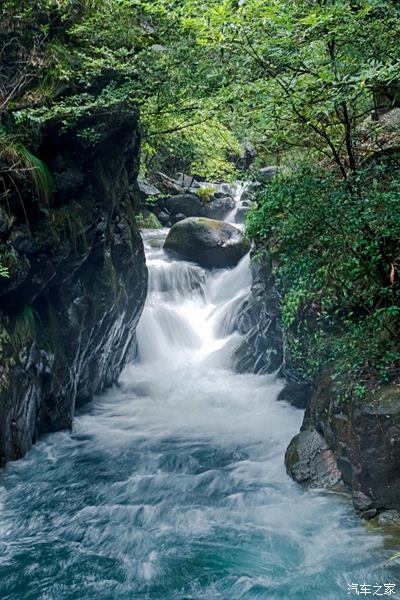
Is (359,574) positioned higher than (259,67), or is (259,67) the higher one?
(259,67)

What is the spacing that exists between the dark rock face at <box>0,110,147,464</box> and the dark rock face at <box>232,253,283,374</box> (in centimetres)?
301

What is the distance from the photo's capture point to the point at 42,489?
21.7 ft

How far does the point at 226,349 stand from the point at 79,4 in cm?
886

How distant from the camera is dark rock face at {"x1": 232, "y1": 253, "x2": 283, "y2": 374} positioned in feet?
32.0

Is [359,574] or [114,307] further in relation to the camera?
[114,307]

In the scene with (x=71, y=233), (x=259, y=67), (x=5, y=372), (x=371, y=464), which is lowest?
(x=371, y=464)

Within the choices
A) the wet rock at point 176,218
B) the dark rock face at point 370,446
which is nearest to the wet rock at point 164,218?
the wet rock at point 176,218

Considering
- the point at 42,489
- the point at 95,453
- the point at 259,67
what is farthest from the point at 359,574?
the point at 259,67

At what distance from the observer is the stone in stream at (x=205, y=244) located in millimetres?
16938

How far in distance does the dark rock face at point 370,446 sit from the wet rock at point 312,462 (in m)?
0.20

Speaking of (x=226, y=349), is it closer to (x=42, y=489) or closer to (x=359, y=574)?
(x=42, y=489)

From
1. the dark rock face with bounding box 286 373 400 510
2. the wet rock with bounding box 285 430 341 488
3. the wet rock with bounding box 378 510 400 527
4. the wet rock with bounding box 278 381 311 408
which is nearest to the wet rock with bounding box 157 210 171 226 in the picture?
the wet rock with bounding box 278 381 311 408

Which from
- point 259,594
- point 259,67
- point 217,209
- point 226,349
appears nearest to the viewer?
point 259,594

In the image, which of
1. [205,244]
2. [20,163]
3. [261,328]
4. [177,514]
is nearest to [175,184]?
[205,244]
